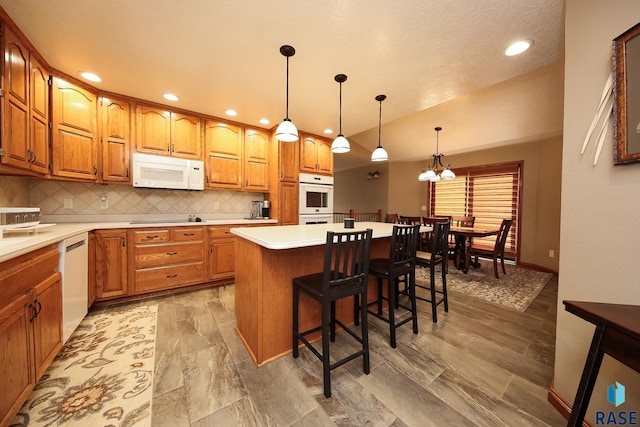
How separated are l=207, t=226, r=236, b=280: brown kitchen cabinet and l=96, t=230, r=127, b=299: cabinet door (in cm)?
91

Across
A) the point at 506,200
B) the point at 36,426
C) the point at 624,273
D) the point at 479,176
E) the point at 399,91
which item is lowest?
the point at 36,426

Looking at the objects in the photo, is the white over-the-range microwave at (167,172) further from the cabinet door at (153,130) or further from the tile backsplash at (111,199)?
the tile backsplash at (111,199)

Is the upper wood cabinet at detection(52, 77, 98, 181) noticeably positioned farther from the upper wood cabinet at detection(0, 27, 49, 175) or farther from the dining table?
the dining table

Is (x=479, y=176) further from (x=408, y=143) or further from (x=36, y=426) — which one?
(x=36, y=426)

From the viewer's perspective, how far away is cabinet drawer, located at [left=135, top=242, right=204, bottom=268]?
2697mm

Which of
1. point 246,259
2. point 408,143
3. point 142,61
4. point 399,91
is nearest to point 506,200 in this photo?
point 408,143

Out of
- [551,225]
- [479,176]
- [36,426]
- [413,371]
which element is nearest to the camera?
[36,426]

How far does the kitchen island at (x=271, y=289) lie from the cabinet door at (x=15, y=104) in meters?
1.79

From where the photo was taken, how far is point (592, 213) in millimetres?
1140

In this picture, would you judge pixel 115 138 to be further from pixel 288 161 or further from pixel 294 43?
pixel 294 43

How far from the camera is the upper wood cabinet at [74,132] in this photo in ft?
7.56

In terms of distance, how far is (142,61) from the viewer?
2.08 metres

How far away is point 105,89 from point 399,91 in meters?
3.43

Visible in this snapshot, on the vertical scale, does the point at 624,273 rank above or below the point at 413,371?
above
